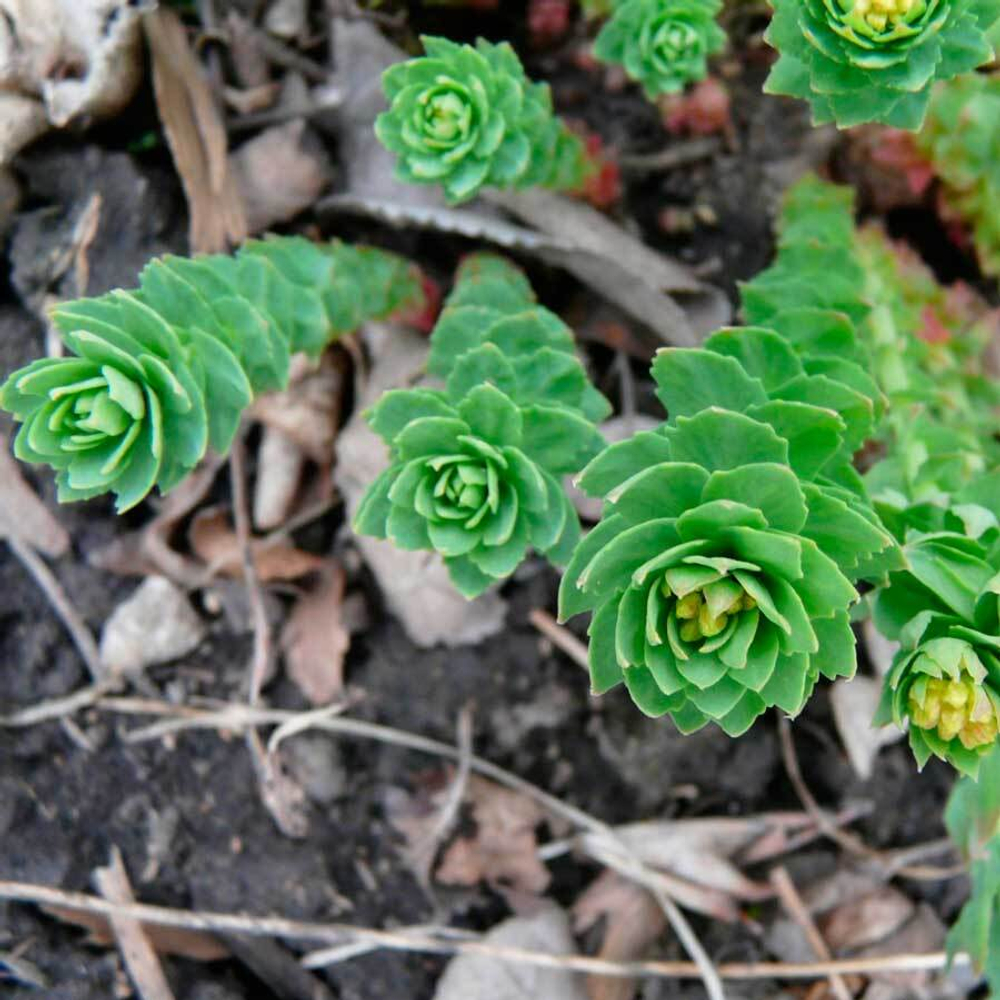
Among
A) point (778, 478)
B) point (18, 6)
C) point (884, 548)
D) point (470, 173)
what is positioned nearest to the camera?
point (778, 478)

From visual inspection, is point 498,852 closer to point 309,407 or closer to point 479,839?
point 479,839

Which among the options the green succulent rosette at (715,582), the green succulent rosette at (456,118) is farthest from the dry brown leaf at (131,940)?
the green succulent rosette at (456,118)

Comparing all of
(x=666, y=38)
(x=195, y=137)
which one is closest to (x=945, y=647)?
(x=666, y=38)

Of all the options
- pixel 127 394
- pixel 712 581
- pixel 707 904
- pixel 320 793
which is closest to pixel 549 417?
pixel 712 581

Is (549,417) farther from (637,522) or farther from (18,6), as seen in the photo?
(18,6)

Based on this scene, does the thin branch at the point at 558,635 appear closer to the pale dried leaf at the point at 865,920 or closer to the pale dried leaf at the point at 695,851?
the pale dried leaf at the point at 695,851

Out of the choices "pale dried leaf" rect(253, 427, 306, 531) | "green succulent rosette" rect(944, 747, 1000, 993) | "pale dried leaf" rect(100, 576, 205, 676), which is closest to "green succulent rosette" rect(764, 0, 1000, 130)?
"green succulent rosette" rect(944, 747, 1000, 993)
